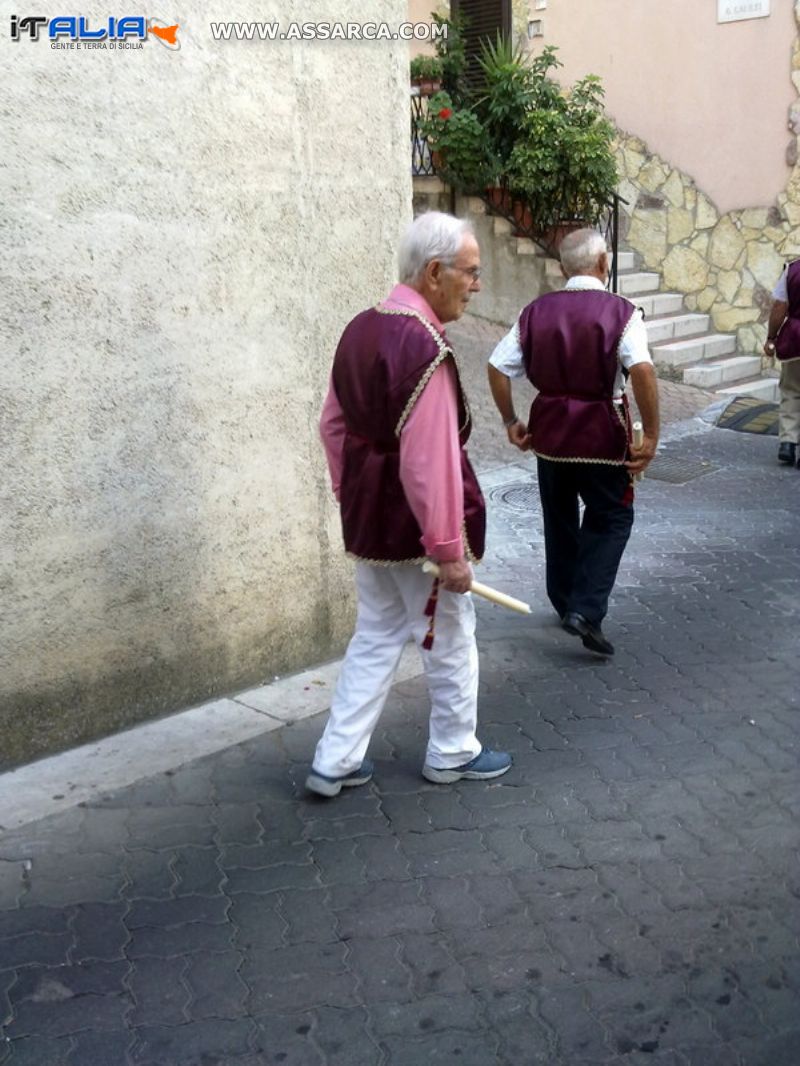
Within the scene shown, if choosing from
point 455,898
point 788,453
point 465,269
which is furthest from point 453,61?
point 455,898

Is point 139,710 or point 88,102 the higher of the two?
point 88,102

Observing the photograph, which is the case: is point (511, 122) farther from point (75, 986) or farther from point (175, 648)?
point (75, 986)

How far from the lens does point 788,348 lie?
8.53 m

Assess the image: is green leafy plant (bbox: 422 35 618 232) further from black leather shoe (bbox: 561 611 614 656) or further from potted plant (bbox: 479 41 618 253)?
black leather shoe (bbox: 561 611 614 656)

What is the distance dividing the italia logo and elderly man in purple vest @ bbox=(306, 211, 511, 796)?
1.29 meters

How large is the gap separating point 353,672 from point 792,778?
61.0 inches

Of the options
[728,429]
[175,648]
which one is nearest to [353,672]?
[175,648]

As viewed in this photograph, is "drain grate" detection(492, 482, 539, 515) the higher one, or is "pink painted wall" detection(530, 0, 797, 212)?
"pink painted wall" detection(530, 0, 797, 212)

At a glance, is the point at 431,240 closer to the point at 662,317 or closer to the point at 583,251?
the point at 583,251

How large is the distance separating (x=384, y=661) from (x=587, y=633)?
1.47 m

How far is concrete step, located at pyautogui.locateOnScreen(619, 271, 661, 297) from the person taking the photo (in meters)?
12.1

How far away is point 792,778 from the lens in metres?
4.20

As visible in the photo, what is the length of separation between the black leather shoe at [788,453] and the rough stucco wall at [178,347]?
4.55m

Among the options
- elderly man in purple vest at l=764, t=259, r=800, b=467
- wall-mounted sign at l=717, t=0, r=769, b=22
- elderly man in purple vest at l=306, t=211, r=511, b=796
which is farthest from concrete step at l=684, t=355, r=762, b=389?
elderly man in purple vest at l=306, t=211, r=511, b=796
